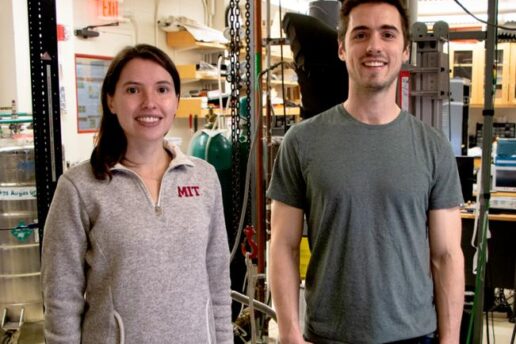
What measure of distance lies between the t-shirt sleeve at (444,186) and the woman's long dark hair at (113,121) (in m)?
0.73

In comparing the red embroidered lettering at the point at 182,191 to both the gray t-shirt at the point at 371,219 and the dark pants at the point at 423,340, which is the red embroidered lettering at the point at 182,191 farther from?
the dark pants at the point at 423,340

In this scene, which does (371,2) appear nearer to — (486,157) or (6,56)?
(486,157)

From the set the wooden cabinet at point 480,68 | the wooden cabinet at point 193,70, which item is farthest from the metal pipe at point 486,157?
the wooden cabinet at point 480,68

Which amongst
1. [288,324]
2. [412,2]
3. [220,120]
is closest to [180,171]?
[288,324]

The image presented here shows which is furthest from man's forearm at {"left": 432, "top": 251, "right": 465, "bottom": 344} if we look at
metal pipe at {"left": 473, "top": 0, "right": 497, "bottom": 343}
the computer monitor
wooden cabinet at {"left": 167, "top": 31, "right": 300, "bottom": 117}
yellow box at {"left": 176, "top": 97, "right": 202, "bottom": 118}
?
yellow box at {"left": 176, "top": 97, "right": 202, "bottom": 118}

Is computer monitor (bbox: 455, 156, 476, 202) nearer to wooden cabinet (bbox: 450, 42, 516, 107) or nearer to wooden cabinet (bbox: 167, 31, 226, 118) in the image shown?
wooden cabinet (bbox: 167, 31, 226, 118)

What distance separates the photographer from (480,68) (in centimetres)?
734

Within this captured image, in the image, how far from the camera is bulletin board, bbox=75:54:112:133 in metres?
4.32

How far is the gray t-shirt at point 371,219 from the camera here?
142 cm

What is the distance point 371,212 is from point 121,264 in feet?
2.06

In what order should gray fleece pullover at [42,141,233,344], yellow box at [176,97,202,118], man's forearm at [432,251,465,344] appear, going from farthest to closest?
yellow box at [176,97,202,118], man's forearm at [432,251,465,344], gray fleece pullover at [42,141,233,344]

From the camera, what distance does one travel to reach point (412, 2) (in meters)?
2.65

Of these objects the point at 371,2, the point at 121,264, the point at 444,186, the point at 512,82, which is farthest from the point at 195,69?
the point at 512,82

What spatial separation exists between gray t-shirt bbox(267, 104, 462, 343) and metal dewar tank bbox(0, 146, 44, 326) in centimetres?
198
